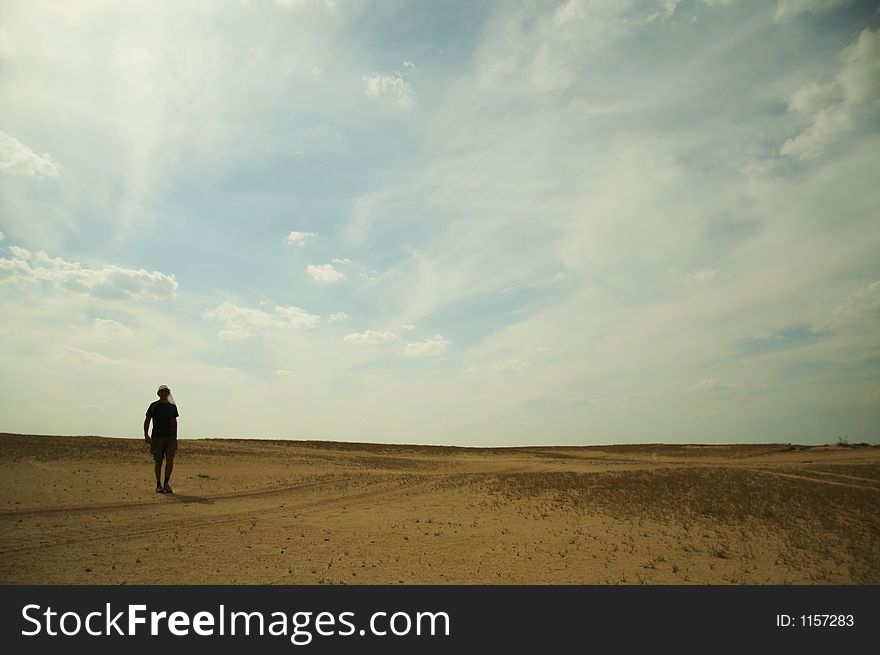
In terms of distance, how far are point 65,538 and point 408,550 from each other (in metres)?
5.93

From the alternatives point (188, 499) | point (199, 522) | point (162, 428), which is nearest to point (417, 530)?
point (199, 522)

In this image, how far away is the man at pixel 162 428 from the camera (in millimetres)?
13430

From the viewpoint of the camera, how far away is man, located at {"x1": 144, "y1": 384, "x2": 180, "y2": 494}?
44.1 feet

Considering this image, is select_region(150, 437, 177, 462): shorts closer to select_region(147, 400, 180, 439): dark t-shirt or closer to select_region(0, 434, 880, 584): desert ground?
select_region(147, 400, 180, 439): dark t-shirt

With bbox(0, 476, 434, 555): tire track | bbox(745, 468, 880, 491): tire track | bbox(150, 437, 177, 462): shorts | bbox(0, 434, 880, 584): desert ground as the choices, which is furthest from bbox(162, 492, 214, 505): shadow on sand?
bbox(745, 468, 880, 491): tire track

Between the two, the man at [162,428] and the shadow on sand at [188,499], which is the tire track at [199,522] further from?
the man at [162,428]

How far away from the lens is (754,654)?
6.20m

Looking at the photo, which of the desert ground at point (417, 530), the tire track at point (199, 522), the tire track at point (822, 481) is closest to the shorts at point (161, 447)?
the desert ground at point (417, 530)

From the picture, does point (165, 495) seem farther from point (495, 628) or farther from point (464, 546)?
point (495, 628)

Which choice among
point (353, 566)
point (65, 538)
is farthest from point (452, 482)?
point (65, 538)

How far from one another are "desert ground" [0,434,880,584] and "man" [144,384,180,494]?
67 cm

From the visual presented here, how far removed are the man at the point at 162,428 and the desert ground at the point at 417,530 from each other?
2.20 feet

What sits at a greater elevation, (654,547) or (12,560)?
(12,560)

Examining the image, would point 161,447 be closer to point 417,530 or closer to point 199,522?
point 199,522
